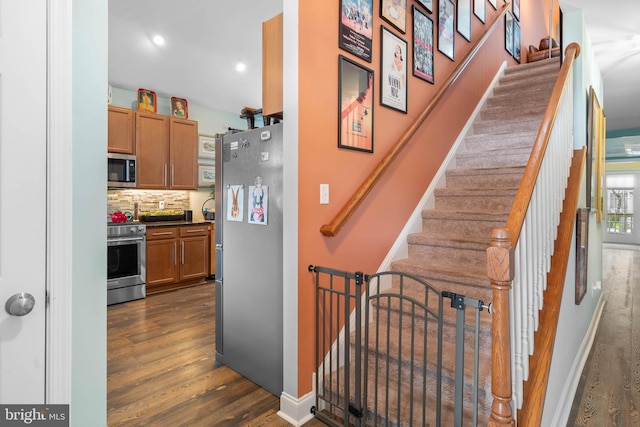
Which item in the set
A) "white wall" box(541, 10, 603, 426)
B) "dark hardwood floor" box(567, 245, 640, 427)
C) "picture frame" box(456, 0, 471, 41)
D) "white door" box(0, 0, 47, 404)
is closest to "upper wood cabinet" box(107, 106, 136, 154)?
"white door" box(0, 0, 47, 404)

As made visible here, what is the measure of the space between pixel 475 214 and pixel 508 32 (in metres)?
3.65

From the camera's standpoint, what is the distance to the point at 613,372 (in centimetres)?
259

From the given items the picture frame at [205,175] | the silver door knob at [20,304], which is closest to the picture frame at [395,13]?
the silver door knob at [20,304]

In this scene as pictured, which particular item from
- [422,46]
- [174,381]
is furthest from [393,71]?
[174,381]

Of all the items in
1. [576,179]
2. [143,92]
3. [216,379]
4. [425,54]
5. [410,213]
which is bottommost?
[216,379]

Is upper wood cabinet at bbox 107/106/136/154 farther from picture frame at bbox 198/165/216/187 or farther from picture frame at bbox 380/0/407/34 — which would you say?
picture frame at bbox 380/0/407/34

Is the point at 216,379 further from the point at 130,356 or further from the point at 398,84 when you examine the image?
the point at 398,84

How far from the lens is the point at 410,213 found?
9.64 ft

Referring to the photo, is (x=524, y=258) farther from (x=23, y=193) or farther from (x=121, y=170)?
(x=121, y=170)

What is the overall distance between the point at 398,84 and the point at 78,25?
2.14 meters

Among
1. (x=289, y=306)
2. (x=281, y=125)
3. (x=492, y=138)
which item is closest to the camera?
(x=289, y=306)

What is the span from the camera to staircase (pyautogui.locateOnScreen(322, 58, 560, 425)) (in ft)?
6.21

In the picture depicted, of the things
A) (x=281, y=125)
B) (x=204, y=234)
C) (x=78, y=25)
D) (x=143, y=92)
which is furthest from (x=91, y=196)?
(x=143, y=92)

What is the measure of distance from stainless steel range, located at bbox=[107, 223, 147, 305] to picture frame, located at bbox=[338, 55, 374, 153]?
10.6ft
